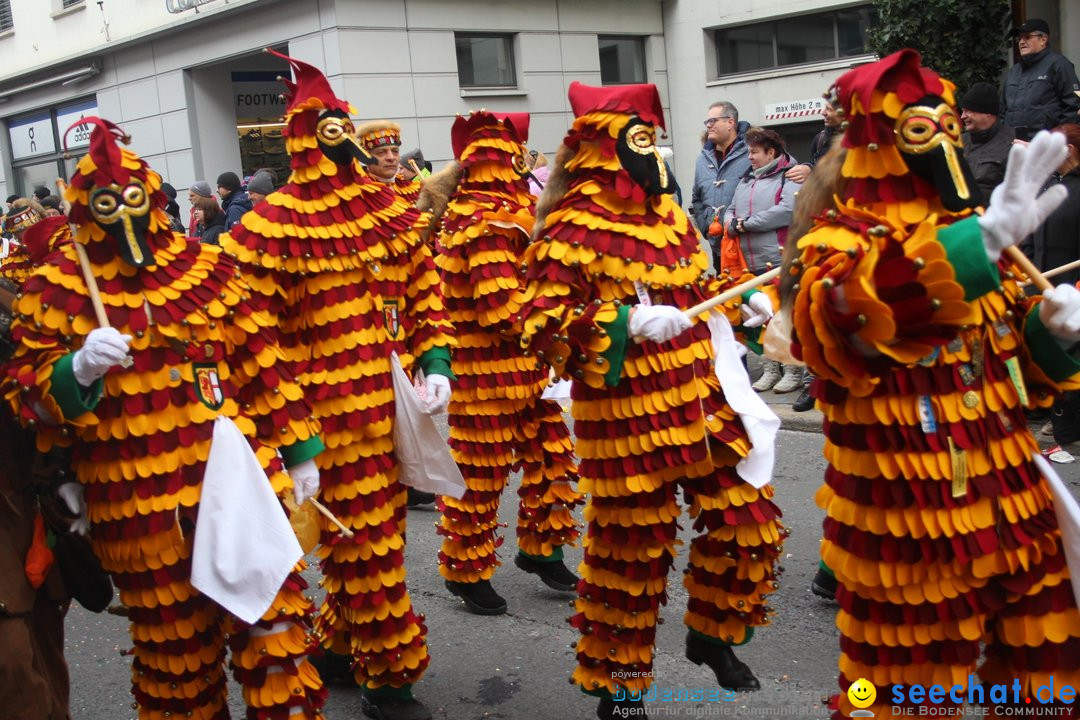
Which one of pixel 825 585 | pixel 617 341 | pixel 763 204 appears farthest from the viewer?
pixel 763 204

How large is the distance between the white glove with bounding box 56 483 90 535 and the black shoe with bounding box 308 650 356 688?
152 centimetres

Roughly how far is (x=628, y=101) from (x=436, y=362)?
1391 millimetres

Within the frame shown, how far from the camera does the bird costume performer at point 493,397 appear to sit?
545 cm

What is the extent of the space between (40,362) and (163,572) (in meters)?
0.75

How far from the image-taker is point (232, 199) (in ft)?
36.3

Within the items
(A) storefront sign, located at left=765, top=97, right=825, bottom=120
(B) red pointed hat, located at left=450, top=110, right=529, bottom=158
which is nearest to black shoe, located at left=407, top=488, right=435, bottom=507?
(B) red pointed hat, located at left=450, top=110, right=529, bottom=158

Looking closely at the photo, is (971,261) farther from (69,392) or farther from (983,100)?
(983,100)

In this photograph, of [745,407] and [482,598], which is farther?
[482,598]

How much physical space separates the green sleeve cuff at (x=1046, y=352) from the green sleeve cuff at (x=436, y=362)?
95.5 inches

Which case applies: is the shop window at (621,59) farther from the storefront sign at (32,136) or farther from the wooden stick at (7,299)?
the wooden stick at (7,299)

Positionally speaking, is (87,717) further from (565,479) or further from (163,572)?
(565,479)

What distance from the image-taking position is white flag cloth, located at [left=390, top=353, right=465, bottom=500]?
4457 mm

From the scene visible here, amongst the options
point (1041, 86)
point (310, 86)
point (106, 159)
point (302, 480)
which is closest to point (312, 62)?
point (1041, 86)

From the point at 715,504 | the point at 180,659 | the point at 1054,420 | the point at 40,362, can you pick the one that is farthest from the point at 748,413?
the point at 1054,420
